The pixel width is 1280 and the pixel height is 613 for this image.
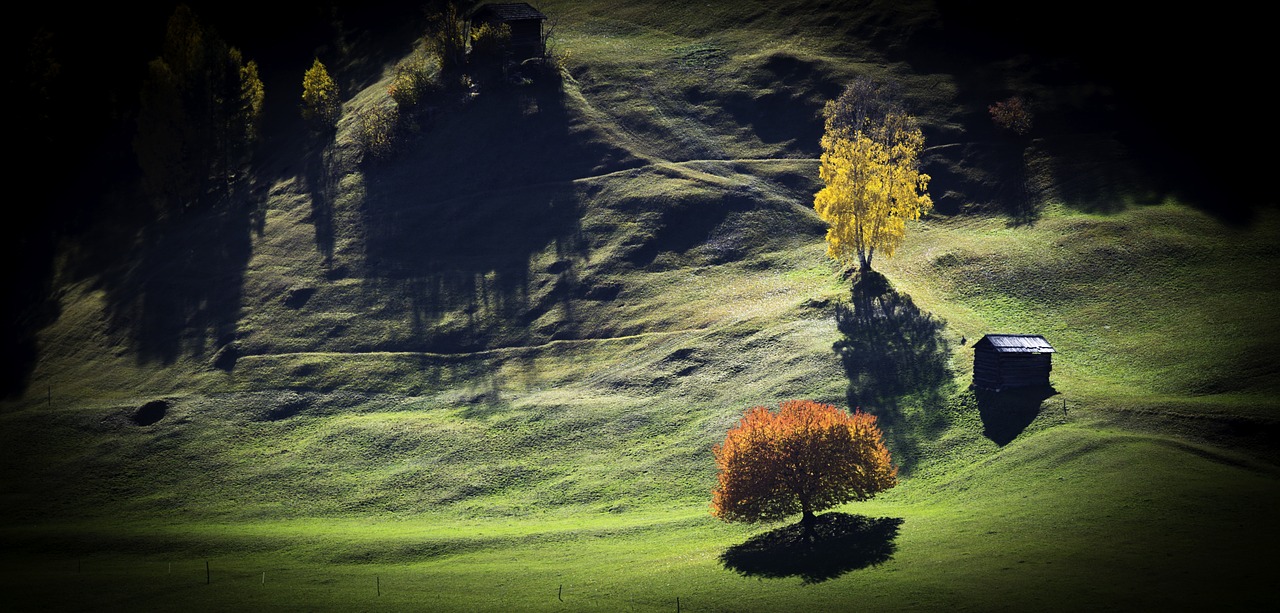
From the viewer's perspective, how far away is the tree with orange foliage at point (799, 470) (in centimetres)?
6731

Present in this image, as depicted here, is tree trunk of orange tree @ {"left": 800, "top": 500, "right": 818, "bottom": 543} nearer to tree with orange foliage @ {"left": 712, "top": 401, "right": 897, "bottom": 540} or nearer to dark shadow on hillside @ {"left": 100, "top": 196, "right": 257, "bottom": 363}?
tree with orange foliage @ {"left": 712, "top": 401, "right": 897, "bottom": 540}

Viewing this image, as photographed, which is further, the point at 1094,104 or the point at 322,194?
the point at 322,194

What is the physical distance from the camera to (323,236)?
126250 millimetres

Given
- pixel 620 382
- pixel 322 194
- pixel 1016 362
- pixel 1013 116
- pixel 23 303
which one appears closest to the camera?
pixel 1016 362

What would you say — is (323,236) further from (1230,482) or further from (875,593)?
(1230,482)

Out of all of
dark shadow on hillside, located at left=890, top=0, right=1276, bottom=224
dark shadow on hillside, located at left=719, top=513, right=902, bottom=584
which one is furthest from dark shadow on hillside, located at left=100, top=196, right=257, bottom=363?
dark shadow on hillside, located at left=890, top=0, right=1276, bottom=224

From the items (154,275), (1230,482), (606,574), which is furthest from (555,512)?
(154,275)

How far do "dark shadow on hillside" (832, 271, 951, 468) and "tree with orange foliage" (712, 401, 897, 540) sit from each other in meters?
10.7

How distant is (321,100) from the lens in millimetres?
141375

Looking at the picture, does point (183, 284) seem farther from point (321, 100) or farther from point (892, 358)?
point (892, 358)

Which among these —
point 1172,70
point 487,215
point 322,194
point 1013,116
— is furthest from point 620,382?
point 1172,70

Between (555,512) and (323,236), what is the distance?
60.2 meters

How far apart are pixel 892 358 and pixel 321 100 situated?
8772 cm

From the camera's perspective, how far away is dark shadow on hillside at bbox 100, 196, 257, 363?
115 meters
